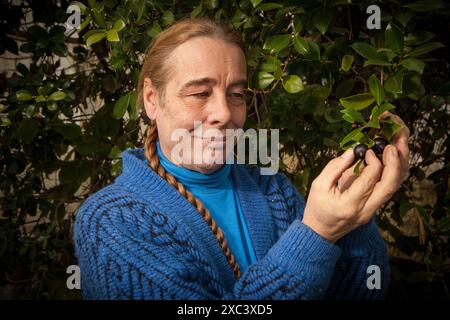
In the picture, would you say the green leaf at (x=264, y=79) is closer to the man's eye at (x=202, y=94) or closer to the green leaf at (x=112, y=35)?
the man's eye at (x=202, y=94)

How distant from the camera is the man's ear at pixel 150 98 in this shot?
102 centimetres

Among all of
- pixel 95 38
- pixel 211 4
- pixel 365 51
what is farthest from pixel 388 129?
pixel 95 38

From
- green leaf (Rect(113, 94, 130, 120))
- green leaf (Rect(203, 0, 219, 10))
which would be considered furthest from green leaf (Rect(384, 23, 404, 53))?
green leaf (Rect(113, 94, 130, 120))

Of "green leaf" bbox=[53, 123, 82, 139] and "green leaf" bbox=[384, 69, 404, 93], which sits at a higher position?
"green leaf" bbox=[384, 69, 404, 93]

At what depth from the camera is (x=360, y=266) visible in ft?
3.22

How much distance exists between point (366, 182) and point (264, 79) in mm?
421

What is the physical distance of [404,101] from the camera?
1479mm

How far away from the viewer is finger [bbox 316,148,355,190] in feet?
2.62

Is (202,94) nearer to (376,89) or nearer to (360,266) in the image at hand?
(376,89)

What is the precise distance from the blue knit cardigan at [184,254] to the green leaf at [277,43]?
349mm

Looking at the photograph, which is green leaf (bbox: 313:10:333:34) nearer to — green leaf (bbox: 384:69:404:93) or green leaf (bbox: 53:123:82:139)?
green leaf (bbox: 384:69:404:93)

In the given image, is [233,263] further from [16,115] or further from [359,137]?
[16,115]

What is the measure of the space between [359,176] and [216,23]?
42 cm
